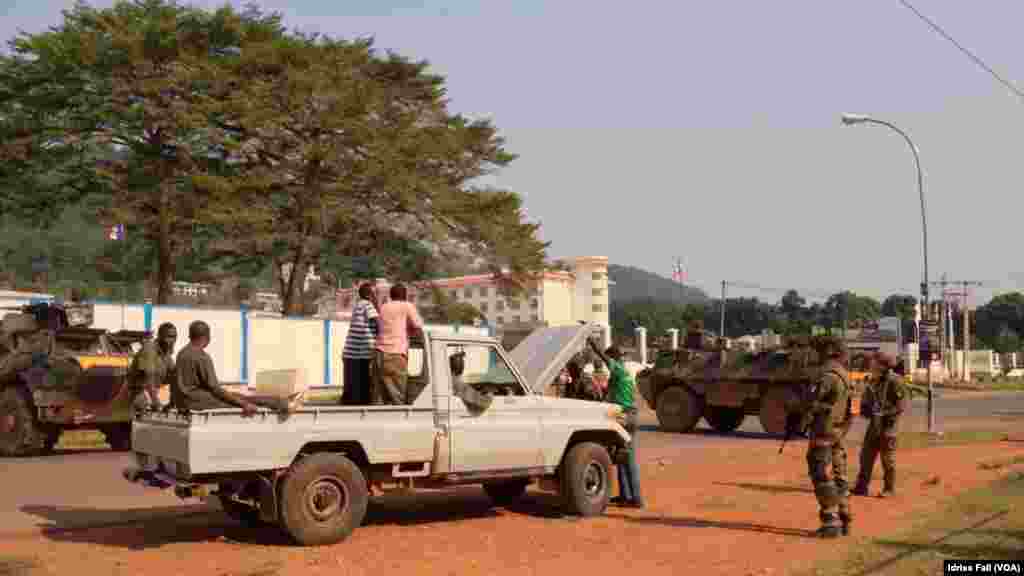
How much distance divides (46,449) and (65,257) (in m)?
59.6

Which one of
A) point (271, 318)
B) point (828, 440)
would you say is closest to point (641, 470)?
point (828, 440)

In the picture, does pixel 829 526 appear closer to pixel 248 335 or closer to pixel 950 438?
pixel 950 438

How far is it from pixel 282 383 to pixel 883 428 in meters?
7.34

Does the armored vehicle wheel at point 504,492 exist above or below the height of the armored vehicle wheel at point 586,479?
below

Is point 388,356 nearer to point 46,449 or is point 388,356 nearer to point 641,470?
→ point 641,470

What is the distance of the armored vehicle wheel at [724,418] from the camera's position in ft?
76.8

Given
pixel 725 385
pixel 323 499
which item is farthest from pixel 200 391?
pixel 725 385

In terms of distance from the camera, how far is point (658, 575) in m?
7.96

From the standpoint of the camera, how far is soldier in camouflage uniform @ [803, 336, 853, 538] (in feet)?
31.1

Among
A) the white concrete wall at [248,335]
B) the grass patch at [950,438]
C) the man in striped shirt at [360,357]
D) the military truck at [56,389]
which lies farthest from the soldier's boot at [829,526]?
the white concrete wall at [248,335]

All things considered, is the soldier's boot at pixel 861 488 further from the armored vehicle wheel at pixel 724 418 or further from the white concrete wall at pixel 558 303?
the white concrete wall at pixel 558 303

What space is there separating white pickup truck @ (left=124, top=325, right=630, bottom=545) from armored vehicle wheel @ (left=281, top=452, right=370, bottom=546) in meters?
0.01

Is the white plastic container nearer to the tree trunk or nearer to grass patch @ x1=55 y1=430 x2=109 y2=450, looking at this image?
grass patch @ x1=55 y1=430 x2=109 y2=450

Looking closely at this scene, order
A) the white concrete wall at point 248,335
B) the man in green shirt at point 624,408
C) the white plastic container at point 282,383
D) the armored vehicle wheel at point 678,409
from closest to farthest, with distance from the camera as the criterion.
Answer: the white plastic container at point 282,383
the man in green shirt at point 624,408
the armored vehicle wheel at point 678,409
the white concrete wall at point 248,335
